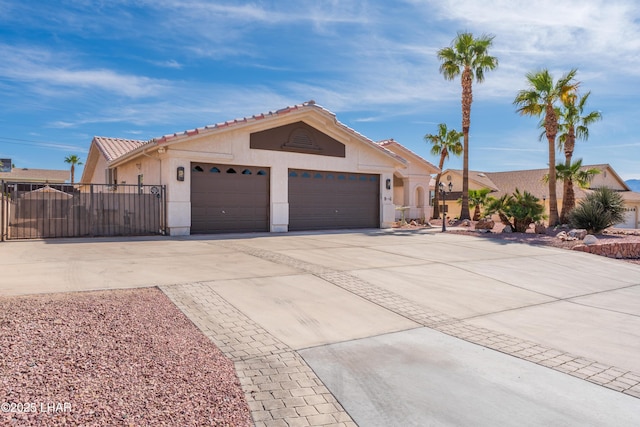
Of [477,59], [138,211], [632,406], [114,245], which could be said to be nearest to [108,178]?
[138,211]

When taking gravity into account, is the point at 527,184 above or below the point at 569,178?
above

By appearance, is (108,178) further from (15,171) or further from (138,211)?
(15,171)

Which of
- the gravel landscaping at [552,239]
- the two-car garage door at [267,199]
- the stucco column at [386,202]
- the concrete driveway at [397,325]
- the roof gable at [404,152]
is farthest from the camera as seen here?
the roof gable at [404,152]

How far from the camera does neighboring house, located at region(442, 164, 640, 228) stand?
40.1 metres

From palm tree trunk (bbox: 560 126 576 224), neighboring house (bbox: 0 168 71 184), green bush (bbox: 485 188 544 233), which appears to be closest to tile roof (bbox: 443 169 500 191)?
palm tree trunk (bbox: 560 126 576 224)

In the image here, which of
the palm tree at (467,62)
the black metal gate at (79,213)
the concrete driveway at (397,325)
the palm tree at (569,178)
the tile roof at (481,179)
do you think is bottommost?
the concrete driveway at (397,325)

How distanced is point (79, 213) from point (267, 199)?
708cm

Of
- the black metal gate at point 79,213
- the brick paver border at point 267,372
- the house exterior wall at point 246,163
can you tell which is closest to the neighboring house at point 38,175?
the house exterior wall at point 246,163

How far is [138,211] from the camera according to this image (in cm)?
1566

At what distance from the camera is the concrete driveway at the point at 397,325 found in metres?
3.59

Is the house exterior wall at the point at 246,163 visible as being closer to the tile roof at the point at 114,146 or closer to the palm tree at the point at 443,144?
the tile roof at the point at 114,146

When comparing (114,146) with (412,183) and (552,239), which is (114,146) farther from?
(552,239)

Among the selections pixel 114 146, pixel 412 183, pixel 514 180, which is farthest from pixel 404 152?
pixel 514 180

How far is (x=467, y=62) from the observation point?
26.4m
